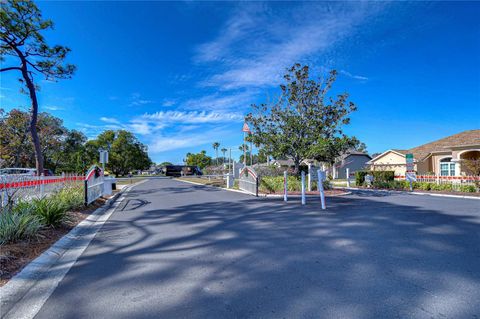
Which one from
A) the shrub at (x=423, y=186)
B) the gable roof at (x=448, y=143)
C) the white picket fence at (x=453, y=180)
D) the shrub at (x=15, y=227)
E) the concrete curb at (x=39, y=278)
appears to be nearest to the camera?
the concrete curb at (x=39, y=278)

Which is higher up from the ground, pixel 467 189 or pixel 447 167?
pixel 447 167

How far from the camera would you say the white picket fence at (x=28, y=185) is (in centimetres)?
651

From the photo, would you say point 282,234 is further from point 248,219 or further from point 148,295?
point 148,295

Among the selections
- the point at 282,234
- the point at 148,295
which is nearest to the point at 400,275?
the point at 282,234

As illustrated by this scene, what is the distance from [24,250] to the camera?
479 cm

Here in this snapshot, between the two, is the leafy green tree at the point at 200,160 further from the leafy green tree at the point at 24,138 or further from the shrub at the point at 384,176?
the shrub at the point at 384,176

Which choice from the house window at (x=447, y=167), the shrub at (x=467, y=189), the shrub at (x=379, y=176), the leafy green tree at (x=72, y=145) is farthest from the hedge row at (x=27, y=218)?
the leafy green tree at (x=72, y=145)

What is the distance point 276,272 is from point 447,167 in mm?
29128

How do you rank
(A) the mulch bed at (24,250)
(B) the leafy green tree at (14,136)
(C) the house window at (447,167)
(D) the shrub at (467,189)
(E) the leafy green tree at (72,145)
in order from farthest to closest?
1. (E) the leafy green tree at (72,145)
2. (B) the leafy green tree at (14,136)
3. (C) the house window at (447,167)
4. (D) the shrub at (467,189)
5. (A) the mulch bed at (24,250)

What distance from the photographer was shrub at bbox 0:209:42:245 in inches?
197

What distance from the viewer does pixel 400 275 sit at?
3.77 m

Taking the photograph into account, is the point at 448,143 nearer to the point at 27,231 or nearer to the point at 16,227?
the point at 27,231

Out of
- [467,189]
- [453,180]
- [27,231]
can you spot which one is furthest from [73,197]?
[453,180]

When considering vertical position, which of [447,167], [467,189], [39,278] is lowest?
[39,278]
